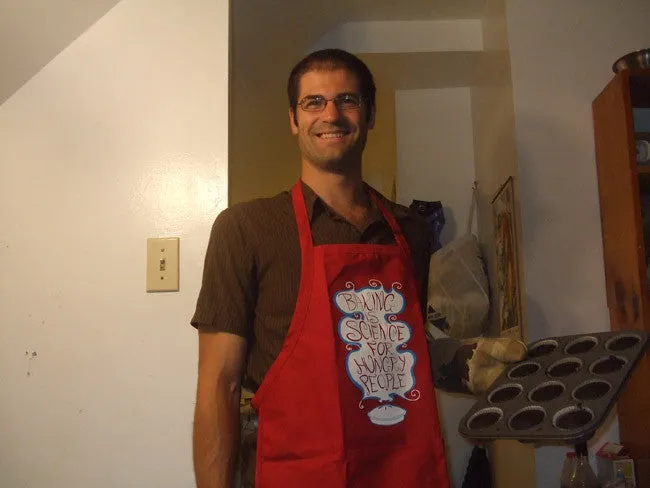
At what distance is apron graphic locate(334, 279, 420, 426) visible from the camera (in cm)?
97

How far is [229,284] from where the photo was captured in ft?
3.29

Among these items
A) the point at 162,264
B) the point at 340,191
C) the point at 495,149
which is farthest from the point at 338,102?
the point at 495,149

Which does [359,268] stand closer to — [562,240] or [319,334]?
[319,334]

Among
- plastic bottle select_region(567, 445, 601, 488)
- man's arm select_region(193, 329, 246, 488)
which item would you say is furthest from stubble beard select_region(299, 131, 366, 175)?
Result: plastic bottle select_region(567, 445, 601, 488)

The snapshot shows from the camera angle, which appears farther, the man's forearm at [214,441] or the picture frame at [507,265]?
the picture frame at [507,265]

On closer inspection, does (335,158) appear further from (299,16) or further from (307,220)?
(299,16)

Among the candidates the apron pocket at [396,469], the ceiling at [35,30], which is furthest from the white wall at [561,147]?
the ceiling at [35,30]

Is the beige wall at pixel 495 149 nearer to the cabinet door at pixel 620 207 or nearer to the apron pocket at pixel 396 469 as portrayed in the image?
the cabinet door at pixel 620 207

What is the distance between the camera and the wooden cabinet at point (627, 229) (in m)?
1.56

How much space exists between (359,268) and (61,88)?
2.52ft

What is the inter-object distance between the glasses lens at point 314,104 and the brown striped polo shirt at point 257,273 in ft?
0.53

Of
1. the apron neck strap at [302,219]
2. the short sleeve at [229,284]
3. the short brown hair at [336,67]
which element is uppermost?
the short brown hair at [336,67]

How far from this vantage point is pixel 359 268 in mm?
1034

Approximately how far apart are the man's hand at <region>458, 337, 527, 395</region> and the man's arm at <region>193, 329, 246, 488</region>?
0.37m
